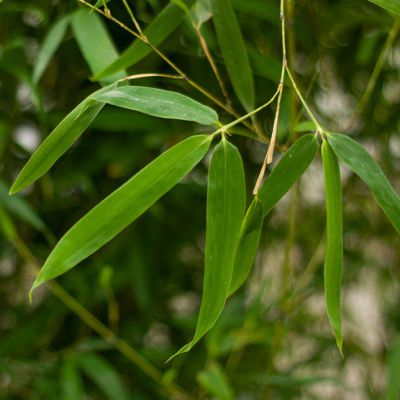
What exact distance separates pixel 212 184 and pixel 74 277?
0.57 m

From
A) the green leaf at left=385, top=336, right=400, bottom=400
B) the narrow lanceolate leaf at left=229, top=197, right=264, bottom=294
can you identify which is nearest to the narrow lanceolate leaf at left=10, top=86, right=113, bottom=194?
the narrow lanceolate leaf at left=229, top=197, right=264, bottom=294

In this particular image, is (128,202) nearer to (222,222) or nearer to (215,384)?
(222,222)

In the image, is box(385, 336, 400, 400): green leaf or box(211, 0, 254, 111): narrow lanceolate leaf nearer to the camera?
box(211, 0, 254, 111): narrow lanceolate leaf

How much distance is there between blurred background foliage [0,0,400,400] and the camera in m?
0.90

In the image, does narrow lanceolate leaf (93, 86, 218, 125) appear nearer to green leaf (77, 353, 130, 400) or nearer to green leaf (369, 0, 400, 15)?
green leaf (369, 0, 400, 15)

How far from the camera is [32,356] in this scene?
1.04 meters

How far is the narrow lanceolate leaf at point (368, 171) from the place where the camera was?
504 mm

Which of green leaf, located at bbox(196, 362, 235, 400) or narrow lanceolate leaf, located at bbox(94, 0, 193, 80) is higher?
narrow lanceolate leaf, located at bbox(94, 0, 193, 80)

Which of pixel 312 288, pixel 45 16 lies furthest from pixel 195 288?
pixel 45 16

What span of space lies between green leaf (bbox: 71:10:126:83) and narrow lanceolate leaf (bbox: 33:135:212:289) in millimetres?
188

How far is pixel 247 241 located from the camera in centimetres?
52

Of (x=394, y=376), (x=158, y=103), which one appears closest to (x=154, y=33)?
(x=158, y=103)

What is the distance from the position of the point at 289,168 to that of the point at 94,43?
280 millimetres

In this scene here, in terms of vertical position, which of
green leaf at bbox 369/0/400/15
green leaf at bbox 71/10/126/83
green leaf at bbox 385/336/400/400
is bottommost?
green leaf at bbox 385/336/400/400
